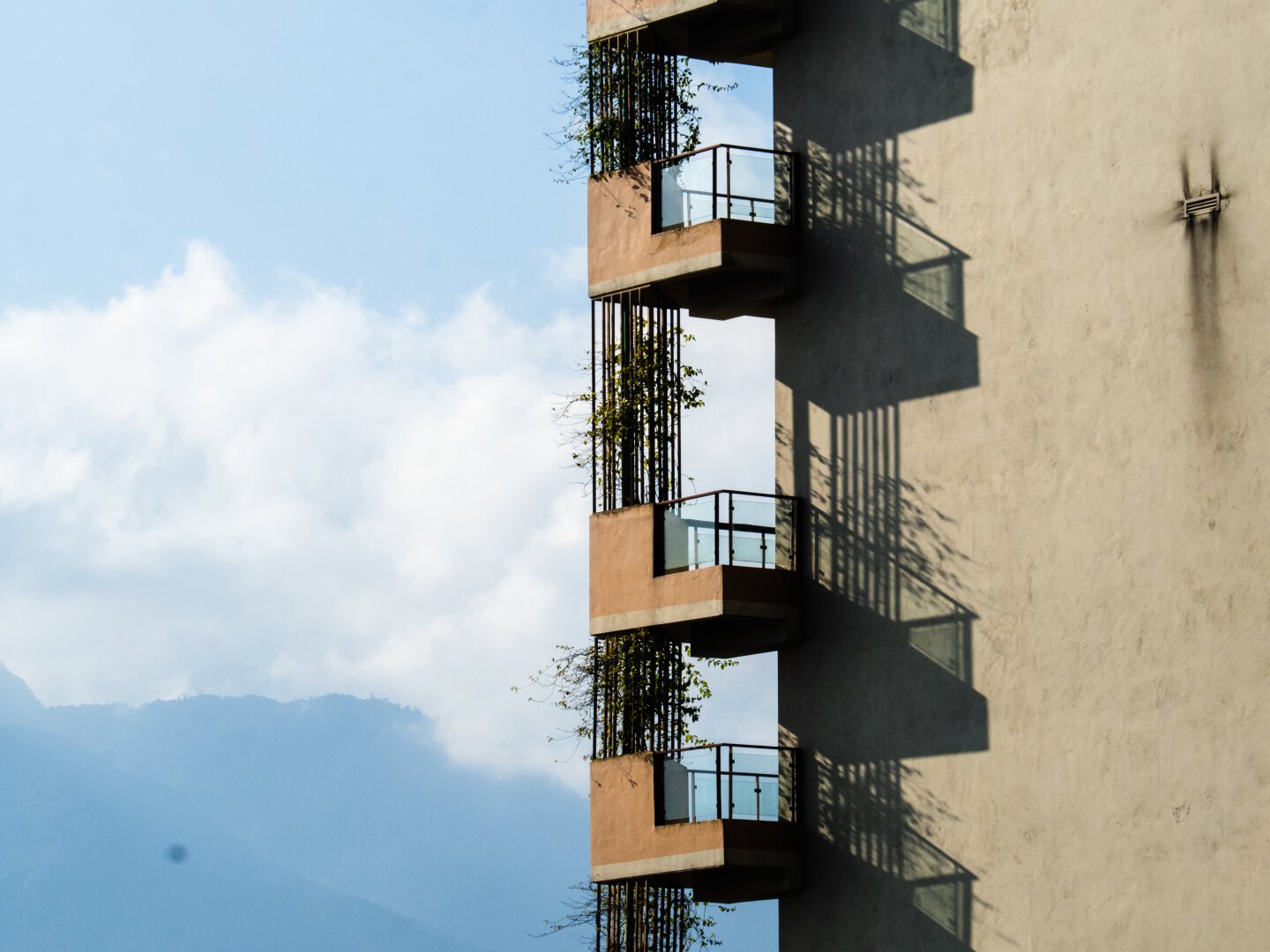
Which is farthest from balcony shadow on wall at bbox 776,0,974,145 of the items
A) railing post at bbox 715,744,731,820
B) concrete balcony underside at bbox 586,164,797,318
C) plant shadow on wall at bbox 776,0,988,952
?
railing post at bbox 715,744,731,820

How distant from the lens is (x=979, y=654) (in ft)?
77.1

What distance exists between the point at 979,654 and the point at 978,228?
482 centimetres

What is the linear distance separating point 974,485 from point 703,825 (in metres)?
5.14

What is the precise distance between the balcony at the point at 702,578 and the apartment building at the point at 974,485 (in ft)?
0.15

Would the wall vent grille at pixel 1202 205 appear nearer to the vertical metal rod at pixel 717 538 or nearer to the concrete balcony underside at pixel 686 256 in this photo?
the concrete balcony underside at pixel 686 256

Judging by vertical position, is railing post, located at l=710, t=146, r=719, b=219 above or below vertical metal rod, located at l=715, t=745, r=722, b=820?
above

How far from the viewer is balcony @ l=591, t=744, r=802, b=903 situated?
2508cm

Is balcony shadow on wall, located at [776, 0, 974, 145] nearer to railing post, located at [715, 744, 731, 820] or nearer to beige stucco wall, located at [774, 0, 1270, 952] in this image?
beige stucco wall, located at [774, 0, 1270, 952]

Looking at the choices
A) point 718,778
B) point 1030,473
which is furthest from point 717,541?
point 1030,473

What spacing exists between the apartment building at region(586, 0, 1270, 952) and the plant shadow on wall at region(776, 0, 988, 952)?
1.7 inches

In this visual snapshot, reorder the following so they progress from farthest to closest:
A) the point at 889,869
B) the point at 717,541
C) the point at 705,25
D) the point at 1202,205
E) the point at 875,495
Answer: the point at 705,25
the point at 717,541
the point at 875,495
the point at 889,869
the point at 1202,205

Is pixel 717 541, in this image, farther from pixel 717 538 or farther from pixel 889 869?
pixel 889 869

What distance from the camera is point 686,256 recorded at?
26797 mm

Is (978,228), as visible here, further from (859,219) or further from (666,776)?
(666,776)
